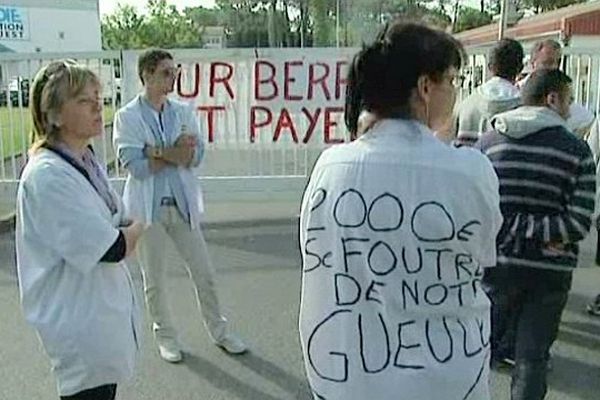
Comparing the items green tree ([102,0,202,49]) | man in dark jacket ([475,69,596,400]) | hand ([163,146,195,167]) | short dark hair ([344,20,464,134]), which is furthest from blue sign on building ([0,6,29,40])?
short dark hair ([344,20,464,134])

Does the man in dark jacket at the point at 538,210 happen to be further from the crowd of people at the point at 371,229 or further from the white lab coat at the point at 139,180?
the white lab coat at the point at 139,180

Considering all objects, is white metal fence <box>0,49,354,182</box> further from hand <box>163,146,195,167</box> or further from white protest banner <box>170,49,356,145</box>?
hand <box>163,146,195,167</box>

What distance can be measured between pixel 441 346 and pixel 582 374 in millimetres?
2631

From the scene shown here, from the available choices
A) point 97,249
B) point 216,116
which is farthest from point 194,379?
point 216,116

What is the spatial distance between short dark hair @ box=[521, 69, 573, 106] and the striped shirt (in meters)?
0.16

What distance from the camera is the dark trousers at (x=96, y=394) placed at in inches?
97.6

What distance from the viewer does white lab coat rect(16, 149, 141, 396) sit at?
2.31m

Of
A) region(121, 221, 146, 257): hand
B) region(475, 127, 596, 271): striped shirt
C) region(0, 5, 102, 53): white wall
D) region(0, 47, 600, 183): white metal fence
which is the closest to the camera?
region(121, 221, 146, 257): hand

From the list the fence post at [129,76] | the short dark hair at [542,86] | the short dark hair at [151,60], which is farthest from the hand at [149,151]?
the fence post at [129,76]

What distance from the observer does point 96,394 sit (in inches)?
98.8

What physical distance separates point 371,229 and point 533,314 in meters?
1.48

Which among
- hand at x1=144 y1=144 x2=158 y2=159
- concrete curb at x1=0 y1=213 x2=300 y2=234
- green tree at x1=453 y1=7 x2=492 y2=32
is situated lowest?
concrete curb at x1=0 y1=213 x2=300 y2=234

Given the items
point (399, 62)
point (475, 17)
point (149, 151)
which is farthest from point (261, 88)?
point (475, 17)

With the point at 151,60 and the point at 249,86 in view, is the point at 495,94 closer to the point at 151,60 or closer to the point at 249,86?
the point at 151,60
